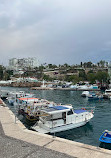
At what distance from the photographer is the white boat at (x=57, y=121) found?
18.9 m

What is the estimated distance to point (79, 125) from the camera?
2192 centimetres

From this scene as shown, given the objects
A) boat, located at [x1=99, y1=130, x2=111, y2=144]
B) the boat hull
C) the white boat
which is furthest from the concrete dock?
the boat hull

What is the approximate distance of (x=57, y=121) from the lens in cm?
1956

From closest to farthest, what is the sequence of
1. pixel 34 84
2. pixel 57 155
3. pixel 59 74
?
pixel 57 155 < pixel 34 84 < pixel 59 74

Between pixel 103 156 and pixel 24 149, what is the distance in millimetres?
5003

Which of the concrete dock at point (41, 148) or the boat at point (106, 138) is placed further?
the boat at point (106, 138)

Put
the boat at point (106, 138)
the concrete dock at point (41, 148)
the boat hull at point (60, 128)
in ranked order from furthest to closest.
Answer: the boat hull at point (60, 128) < the boat at point (106, 138) < the concrete dock at point (41, 148)

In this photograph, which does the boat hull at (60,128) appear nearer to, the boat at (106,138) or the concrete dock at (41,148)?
the boat at (106,138)

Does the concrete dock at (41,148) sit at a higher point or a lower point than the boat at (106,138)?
higher

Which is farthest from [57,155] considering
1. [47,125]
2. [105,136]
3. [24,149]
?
[47,125]

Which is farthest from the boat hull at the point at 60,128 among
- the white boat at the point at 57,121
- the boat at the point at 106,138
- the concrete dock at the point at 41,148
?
the concrete dock at the point at 41,148

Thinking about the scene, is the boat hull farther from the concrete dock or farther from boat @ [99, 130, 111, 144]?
the concrete dock

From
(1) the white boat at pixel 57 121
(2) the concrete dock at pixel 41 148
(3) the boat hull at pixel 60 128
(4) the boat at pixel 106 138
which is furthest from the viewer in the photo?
(1) the white boat at pixel 57 121

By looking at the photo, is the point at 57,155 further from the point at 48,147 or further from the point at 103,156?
the point at 103,156
